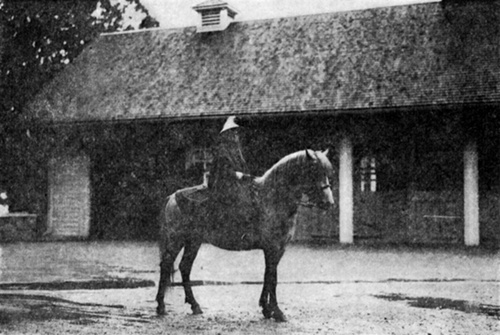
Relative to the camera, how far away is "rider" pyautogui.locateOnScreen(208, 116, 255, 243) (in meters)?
7.04

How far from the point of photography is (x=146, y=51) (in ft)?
63.5

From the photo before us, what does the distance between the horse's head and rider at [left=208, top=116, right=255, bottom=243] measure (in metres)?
0.69

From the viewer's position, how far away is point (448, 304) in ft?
26.0

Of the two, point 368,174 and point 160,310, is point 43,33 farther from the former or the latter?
point 160,310

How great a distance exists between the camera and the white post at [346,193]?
15.7 meters

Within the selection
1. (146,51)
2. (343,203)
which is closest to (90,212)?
(146,51)

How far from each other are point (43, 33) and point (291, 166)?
11.8 m

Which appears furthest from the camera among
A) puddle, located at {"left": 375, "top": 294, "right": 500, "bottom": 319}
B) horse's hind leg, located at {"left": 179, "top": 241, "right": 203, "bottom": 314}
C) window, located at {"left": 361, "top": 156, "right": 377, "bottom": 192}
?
window, located at {"left": 361, "top": 156, "right": 377, "bottom": 192}

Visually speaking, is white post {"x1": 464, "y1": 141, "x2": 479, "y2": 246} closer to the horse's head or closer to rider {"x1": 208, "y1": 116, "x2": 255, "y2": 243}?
the horse's head

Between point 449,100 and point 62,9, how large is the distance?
31.7 feet

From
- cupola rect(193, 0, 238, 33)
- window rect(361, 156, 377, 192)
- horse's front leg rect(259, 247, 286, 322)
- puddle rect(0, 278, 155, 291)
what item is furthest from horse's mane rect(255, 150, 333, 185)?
cupola rect(193, 0, 238, 33)

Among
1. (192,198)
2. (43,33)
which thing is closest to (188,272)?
(192,198)

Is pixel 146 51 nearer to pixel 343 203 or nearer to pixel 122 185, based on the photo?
pixel 122 185

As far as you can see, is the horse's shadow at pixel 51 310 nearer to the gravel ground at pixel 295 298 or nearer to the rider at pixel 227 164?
the gravel ground at pixel 295 298
